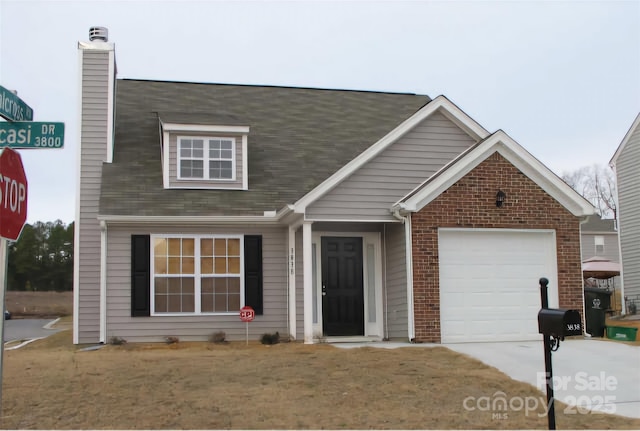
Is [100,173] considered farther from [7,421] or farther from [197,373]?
[7,421]

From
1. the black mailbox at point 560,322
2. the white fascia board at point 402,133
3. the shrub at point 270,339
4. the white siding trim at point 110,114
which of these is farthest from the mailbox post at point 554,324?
the white siding trim at point 110,114

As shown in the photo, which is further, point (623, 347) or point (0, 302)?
point (623, 347)

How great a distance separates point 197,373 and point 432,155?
304 inches

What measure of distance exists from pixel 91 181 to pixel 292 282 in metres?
5.01

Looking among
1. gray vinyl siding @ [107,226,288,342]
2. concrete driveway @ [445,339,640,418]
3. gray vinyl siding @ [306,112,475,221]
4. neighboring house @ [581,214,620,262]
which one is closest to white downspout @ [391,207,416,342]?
gray vinyl siding @ [306,112,475,221]

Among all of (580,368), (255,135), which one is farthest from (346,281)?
(580,368)

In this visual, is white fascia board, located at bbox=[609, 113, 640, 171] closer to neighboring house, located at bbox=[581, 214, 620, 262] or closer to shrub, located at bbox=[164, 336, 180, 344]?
shrub, located at bbox=[164, 336, 180, 344]

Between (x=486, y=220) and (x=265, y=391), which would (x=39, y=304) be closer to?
(x=486, y=220)

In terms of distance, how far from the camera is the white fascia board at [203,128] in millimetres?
15875

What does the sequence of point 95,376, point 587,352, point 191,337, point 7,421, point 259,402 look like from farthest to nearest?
point 191,337 < point 587,352 < point 95,376 < point 259,402 < point 7,421

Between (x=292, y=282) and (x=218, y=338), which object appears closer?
(x=218, y=338)

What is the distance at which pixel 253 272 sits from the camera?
51.1ft

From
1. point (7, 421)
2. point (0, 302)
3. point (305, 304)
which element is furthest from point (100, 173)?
point (0, 302)

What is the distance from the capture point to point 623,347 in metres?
13.0
